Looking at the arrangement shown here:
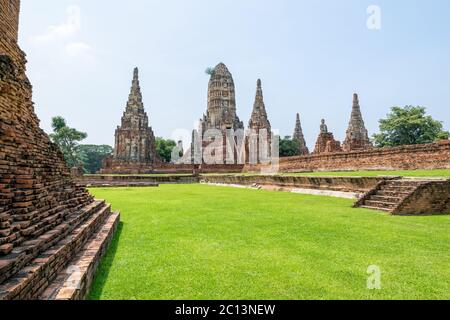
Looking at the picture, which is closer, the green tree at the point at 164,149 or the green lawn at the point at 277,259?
the green lawn at the point at 277,259

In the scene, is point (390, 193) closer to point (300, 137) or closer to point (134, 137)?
point (134, 137)

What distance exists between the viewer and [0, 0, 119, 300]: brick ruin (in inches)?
106

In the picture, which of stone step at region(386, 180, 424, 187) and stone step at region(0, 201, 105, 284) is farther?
stone step at region(386, 180, 424, 187)

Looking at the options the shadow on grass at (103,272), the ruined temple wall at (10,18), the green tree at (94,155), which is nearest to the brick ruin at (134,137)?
the ruined temple wall at (10,18)

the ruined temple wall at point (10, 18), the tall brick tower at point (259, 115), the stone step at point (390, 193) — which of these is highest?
the tall brick tower at point (259, 115)

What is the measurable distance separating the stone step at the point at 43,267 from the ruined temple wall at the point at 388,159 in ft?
48.6

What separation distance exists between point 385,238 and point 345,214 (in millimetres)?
2528

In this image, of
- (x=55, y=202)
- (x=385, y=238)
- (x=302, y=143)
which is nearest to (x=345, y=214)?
(x=385, y=238)

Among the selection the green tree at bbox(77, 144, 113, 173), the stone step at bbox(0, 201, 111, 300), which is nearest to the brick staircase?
the stone step at bbox(0, 201, 111, 300)

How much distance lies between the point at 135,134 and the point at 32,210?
41.2 metres

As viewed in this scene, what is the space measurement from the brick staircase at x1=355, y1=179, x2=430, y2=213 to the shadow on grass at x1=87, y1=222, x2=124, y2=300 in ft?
21.7

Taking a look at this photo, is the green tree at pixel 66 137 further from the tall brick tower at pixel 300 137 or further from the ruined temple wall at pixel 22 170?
the ruined temple wall at pixel 22 170

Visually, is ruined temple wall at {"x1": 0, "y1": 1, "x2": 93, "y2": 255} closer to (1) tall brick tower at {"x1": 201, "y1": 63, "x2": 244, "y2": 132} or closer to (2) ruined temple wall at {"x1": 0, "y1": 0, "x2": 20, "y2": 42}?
(2) ruined temple wall at {"x1": 0, "y1": 0, "x2": 20, "y2": 42}

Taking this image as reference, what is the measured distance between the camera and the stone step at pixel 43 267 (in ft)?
7.57
